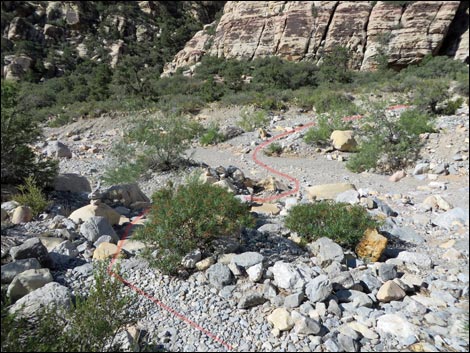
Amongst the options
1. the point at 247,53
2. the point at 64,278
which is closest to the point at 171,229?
the point at 64,278

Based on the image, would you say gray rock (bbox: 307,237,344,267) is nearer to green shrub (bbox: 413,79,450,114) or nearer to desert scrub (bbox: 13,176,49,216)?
desert scrub (bbox: 13,176,49,216)

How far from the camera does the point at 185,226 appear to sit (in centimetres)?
353

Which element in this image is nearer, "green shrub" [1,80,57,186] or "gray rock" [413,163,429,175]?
"green shrub" [1,80,57,186]

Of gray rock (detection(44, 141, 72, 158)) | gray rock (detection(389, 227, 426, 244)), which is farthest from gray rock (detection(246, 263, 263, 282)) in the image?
gray rock (detection(44, 141, 72, 158))

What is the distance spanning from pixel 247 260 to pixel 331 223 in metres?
1.28

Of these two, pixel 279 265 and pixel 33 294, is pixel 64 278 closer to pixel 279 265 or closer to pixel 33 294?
pixel 33 294

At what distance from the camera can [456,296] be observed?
118 inches

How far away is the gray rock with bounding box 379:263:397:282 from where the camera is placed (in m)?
3.31

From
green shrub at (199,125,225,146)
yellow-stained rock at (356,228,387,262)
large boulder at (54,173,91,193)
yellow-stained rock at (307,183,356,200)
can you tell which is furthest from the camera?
green shrub at (199,125,225,146)

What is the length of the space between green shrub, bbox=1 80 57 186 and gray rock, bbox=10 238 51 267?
6.80 feet

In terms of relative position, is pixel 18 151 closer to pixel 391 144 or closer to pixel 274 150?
pixel 274 150

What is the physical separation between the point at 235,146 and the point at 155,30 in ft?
110

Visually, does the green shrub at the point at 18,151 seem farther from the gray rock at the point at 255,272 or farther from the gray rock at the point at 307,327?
the gray rock at the point at 307,327

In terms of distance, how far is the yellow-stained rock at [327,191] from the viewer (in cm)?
575
